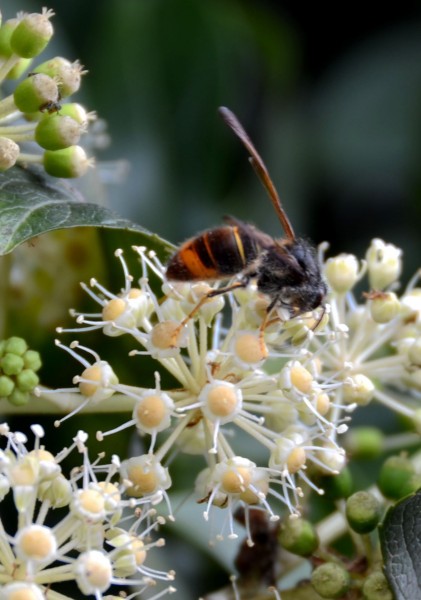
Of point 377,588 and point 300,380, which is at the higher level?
point 300,380

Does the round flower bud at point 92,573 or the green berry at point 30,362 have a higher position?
the green berry at point 30,362

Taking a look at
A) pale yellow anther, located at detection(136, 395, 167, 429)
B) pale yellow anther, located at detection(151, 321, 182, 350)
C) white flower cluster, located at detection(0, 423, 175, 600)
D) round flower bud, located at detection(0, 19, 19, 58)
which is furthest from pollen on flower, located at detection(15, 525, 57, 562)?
round flower bud, located at detection(0, 19, 19, 58)

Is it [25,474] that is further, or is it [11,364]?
[11,364]

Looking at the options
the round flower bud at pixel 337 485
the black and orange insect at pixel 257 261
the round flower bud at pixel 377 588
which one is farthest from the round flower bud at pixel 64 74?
the round flower bud at pixel 377 588

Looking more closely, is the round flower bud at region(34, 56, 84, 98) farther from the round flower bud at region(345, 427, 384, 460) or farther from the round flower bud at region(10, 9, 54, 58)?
the round flower bud at region(345, 427, 384, 460)

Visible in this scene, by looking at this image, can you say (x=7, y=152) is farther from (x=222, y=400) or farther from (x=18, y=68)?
(x=222, y=400)

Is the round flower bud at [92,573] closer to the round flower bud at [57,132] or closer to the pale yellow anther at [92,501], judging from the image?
the pale yellow anther at [92,501]

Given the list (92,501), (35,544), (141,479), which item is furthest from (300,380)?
(35,544)
